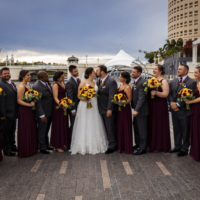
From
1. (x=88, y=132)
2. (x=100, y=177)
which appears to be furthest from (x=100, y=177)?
(x=88, y=132)

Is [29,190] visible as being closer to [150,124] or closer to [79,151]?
[79,151]

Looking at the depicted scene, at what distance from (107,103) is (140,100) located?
0.79 metres

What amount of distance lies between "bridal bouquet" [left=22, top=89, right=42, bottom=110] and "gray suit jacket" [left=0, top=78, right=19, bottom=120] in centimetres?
42

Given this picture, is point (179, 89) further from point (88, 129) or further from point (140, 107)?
point (88, 129)

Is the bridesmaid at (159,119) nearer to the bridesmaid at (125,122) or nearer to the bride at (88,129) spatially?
the bridesmaid at (125,122)

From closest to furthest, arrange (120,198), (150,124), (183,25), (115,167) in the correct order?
(120,198)
(115,167)
(150,124)
(183,25)

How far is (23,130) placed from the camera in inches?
190

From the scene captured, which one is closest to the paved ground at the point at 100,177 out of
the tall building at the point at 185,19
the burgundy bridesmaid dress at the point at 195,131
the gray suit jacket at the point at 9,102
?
the burgundy bridesmaid dress at the point at 195,131

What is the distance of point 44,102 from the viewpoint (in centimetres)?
507

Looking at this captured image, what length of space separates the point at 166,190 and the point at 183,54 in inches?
1587

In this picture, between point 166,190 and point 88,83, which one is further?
point 88,83

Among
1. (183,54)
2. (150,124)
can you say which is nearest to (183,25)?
(183,54)

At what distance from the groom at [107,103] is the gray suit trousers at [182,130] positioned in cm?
143

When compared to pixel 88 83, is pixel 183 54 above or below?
above
